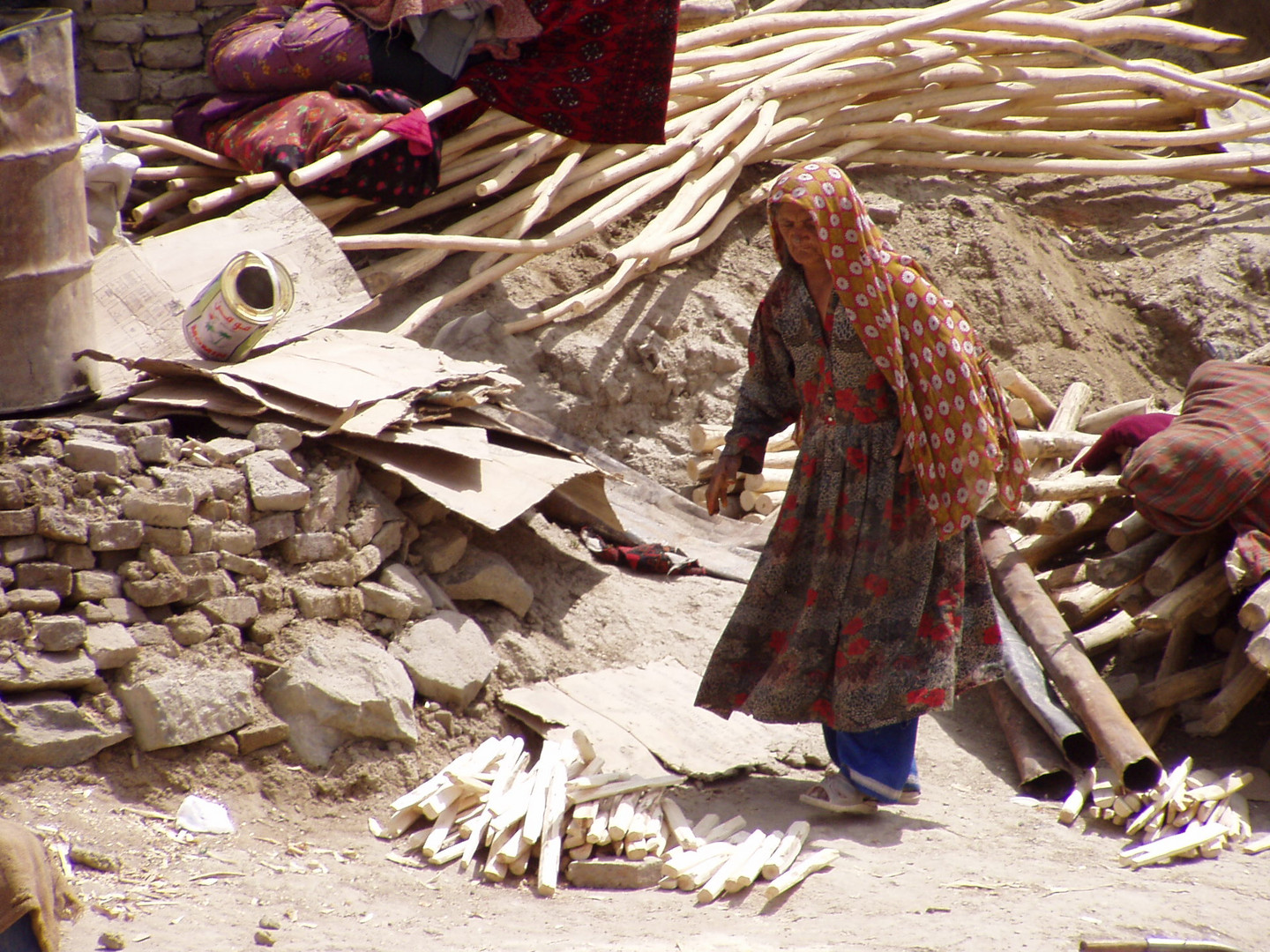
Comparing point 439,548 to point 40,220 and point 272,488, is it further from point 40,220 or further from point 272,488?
point 40,220

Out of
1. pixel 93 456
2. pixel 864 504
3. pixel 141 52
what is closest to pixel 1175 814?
pixel 864 504

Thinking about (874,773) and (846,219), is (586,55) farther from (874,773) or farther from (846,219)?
(874,773)

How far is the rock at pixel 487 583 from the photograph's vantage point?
3.86 m

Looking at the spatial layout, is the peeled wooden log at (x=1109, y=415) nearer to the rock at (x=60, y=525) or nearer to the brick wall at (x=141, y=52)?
the rock at (x=60, y=525)

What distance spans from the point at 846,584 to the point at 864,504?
229 mm

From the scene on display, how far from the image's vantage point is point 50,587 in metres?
2.97

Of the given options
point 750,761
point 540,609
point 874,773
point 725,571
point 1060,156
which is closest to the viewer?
point 874,773

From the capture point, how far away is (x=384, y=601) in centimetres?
355

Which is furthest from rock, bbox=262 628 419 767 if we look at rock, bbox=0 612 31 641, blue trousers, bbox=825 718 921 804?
blue trousers, bbox=825 718 921 804

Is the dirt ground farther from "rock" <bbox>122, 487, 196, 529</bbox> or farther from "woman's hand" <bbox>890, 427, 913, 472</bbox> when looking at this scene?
"woman's hand" <bbox>890, 427, 913, 472</bbox>

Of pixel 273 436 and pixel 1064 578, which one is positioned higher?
pixel 273 436

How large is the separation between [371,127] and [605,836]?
3174mm

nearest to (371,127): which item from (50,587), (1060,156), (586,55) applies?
(586,55)

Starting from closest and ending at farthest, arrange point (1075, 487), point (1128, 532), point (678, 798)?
point (678, 798) < point (1128, 532) < point (1075, 487)
